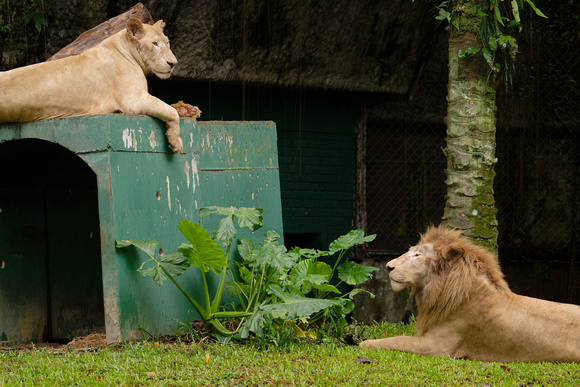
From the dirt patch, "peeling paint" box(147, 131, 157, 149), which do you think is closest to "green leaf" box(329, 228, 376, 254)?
"peeling paint" box(147, 131, 157, 149)

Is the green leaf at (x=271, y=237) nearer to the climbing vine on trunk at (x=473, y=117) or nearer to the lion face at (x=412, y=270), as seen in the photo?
the lion face at (x=412, y=270)

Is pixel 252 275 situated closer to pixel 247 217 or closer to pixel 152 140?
pixel 247 217

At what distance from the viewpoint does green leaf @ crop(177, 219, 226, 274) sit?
16.7 ft

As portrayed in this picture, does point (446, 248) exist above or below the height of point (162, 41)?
below

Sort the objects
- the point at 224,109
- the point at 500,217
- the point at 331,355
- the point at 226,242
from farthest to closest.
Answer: the point at 500,217
the point at 224,109
the point at 226,242
the point at 331,355

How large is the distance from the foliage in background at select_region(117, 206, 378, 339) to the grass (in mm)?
233

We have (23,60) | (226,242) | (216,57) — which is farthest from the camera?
(216,57)

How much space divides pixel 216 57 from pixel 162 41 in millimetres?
2558

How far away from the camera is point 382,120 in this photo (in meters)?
10.2

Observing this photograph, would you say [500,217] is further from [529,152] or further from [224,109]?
[224,109]

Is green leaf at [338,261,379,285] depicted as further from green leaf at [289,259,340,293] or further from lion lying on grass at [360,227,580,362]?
lion lying on grass at [360,227,580,362]

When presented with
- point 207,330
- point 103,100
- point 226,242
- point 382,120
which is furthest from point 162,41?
point 382,120

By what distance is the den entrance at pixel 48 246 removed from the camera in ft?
19.7

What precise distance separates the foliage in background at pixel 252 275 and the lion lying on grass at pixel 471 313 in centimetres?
56
